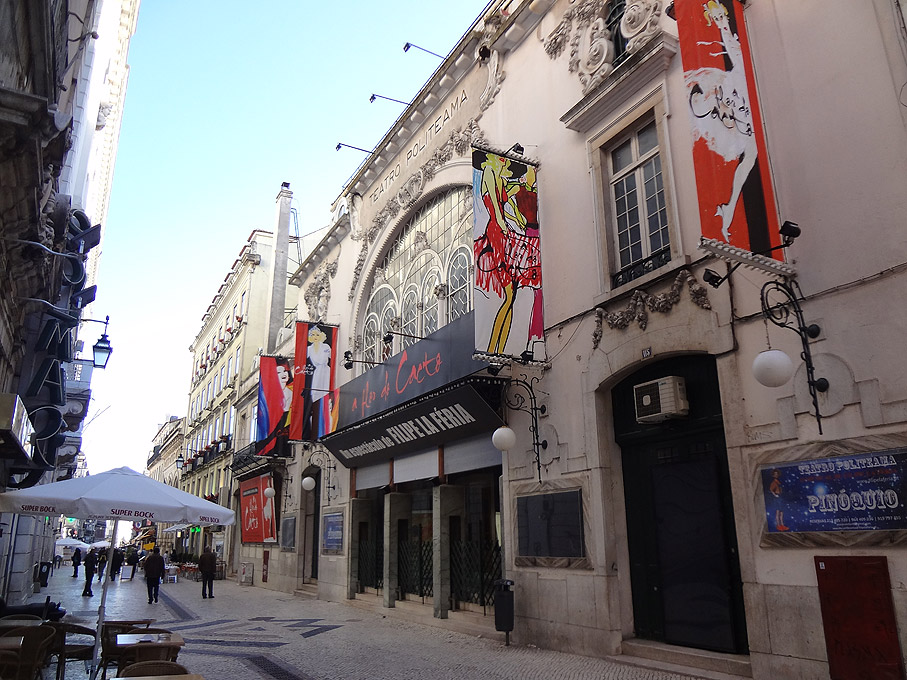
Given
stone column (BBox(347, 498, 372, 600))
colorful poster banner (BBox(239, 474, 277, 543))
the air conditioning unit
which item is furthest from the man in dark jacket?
the air conditioning unit

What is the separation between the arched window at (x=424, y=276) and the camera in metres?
14.1

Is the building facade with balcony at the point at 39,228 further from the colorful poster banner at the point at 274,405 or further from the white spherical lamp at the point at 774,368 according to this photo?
the white spherical lamp at the point at 774,368

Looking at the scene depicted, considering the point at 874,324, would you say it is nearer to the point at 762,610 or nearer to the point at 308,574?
the point at 762,610

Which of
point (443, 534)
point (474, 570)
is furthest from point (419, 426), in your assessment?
point (474, 570)

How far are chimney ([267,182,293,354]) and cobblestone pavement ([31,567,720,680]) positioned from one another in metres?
15.5

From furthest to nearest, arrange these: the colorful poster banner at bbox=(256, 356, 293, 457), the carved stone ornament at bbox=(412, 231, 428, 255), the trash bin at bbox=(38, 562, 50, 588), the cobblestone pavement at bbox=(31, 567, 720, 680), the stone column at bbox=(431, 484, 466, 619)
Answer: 1. the trash bin at bbox=(38, 562, 50, 588)
2. the colorful poster banner at bbox=(256, 356, 293, 457)
3. the carved stone ornament at bbox=(412, 231, 428, 255)
4. the stone column at bbox=(431, 484, 466, 619)
5. the cobblestone pavement at bbox=(31, 567, 720, 680)

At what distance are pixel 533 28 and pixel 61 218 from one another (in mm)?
8864

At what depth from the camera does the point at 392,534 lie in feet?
49.3

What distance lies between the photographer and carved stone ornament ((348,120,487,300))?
14.1m

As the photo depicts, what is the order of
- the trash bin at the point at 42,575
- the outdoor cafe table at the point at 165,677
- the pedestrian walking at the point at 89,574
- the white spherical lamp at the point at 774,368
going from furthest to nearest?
the trash bin at the point at 42,575 → the pedestrian walking at the point at 89,574 → the white spherical lamp at the point at 774,368 → the outdoor cafe table at the point at 165,677

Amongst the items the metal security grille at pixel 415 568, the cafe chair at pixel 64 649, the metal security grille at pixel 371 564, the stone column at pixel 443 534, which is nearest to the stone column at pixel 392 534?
the metal security grille at pixel 415 568

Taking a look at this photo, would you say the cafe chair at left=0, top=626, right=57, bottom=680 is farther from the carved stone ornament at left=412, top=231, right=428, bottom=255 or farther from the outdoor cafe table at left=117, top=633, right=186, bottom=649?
the carved stone ornament at left=412, top=231, right=428, bottom=255

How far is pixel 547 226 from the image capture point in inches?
431

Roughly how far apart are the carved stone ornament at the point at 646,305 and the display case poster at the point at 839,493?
7.27 feet
